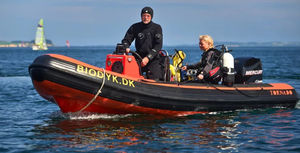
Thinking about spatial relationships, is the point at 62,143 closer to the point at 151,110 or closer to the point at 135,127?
the point at 135,127

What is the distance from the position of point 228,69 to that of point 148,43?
1876 millimetres

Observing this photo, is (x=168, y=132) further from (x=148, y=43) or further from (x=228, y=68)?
(x=228, y=68)

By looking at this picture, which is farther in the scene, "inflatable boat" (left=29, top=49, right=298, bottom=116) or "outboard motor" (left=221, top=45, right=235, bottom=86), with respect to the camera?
"outboard motor" (left=221, top=45, right=235, bottom=86)

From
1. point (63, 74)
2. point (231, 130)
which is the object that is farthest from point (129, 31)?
point (231, 130)

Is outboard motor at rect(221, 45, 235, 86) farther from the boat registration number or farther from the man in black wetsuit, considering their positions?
the boat registration number

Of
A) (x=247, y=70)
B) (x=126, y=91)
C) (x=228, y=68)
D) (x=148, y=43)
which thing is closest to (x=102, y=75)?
(x=126, y=91)

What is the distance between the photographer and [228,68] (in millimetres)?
9367

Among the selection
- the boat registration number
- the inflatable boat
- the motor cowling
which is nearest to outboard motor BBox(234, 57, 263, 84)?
A: the inflatable boat

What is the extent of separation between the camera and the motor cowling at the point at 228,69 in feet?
30.5

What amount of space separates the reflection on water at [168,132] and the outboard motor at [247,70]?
101cm

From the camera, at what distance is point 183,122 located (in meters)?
8.54

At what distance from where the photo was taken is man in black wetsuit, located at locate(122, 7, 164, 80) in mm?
8891

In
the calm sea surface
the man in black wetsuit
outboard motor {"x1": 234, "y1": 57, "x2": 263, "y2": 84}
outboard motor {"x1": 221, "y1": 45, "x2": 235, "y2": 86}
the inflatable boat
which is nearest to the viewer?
the calm sea surface

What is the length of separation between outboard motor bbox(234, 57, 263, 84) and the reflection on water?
1.01 m
